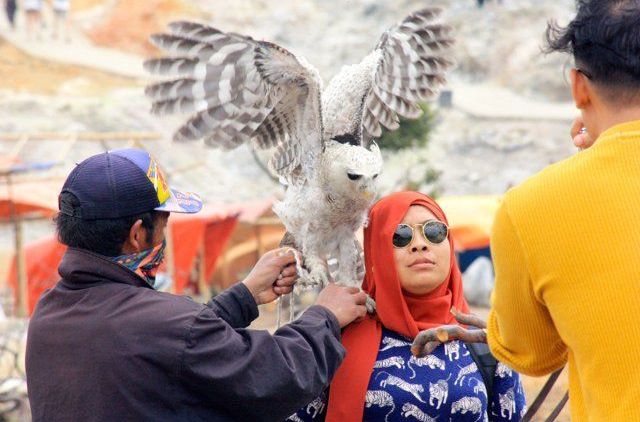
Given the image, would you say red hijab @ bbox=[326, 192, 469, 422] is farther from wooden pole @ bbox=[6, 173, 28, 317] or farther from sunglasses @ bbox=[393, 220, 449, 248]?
wooden pole @ bbox=[6, 173, 28, 317]

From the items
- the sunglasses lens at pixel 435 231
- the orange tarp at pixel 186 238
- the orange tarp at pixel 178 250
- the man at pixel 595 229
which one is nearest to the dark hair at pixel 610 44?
the man at pixel 595 229

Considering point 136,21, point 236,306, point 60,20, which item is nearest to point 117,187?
point 236,306

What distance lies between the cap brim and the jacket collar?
17cm

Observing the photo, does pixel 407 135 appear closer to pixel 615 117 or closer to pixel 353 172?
pixel 353 172

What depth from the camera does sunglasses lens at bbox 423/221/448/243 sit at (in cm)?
248

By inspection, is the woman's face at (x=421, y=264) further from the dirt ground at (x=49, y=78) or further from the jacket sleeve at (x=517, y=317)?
the dirt ground at (x=49, y=78)

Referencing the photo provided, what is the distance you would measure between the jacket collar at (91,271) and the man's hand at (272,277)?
50 centimetres

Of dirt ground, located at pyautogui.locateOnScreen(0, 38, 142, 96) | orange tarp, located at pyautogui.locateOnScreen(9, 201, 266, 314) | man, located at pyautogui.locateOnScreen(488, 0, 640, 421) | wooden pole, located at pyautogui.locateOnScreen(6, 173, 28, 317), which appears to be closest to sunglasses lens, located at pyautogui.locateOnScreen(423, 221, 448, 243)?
man, located at pyautogui.locateOnScreen(488, 0, 640, 421)

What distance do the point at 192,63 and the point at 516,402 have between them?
1541mm

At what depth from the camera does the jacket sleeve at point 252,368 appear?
1.93 metres

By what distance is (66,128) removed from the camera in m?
20.2

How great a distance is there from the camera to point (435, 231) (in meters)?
2.50

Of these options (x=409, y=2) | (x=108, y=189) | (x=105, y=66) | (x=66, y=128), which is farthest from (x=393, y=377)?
(x=409, y=2)

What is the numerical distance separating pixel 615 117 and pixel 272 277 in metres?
1.31
